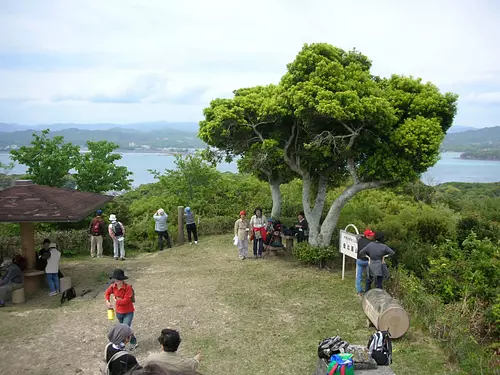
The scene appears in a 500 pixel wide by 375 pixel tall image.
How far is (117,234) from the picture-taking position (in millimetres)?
14164

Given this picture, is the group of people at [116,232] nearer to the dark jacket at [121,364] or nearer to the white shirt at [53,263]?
the white shirt at [53,263]

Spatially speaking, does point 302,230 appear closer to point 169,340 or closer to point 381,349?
point 381,349

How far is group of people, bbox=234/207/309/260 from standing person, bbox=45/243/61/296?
524 centimetres

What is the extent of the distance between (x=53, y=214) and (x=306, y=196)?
7385 millimetres

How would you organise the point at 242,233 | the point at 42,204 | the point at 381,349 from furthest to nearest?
the point at 242,233 → the point at 42,204 → the point at 381,349

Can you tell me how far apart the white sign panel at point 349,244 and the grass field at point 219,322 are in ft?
2.89

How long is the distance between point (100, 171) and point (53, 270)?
26.1ft

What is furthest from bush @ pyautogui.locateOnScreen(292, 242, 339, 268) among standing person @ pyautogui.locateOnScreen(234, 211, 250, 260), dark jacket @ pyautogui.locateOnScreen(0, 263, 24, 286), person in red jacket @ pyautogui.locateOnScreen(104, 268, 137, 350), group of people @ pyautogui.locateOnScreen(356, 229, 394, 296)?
dark jacket @ pyautogui.locateOnScreen(0, 263, 24, 286)

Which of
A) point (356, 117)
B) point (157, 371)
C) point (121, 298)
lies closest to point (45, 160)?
point (121, 298)

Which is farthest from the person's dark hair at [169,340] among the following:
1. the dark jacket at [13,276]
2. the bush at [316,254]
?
the bush at [316,254]

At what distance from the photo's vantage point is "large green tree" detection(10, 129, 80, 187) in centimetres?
1724

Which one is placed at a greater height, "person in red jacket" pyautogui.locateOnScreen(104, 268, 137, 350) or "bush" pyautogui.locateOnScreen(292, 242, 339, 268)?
"person in red jacket" pyautogui.locateOnScreen(104, 268, 137, 350)

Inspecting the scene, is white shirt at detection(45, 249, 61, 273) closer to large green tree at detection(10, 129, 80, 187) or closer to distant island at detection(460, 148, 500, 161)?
large green tree at detection(10, 129, 80, 187)

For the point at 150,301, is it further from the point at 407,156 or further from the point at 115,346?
the point at 407,156
